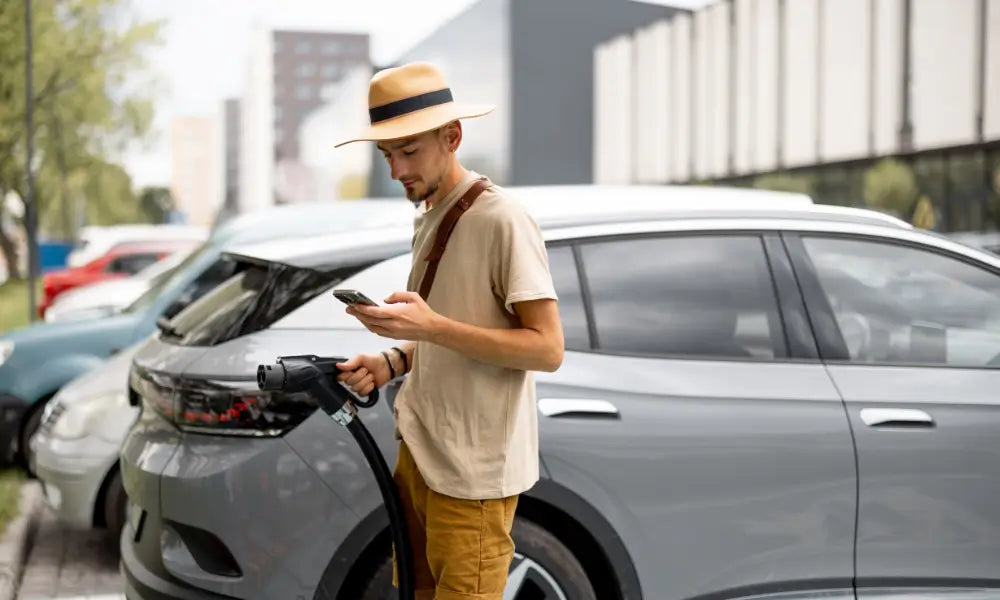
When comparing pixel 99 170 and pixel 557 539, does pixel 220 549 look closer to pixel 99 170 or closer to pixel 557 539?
pixel 557 539

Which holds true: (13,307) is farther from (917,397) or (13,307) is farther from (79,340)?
(917,397)

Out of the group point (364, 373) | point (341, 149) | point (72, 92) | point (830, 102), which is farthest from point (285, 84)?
point (364, 373)

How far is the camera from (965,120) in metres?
40.7

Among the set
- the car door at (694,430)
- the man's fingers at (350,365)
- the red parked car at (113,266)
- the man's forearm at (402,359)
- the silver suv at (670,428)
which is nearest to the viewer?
the man's fingers at (350,365)

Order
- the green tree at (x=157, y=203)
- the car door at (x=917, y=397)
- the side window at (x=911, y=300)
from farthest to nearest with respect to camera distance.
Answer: the green tree at (x=157, y=203) → the side window at (x=911, y=300) → the car door at (x=917, y=397)

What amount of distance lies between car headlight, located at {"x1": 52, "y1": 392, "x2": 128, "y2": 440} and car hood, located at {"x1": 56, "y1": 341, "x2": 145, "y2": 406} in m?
0.03

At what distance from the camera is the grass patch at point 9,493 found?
6504 millimetres

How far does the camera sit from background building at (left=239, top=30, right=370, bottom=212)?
157 meters

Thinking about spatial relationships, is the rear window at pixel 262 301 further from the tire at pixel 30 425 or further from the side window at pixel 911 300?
the tire at pixel 30 425

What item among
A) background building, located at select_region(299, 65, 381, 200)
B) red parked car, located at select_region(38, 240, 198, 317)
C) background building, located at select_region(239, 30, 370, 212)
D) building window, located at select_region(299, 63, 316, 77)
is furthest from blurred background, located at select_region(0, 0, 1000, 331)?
building window, located at select_region(299, 63, 316, 77)

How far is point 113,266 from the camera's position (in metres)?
16.1

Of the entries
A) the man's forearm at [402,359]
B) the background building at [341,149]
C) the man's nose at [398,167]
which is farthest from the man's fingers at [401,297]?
the background building at [341,149]

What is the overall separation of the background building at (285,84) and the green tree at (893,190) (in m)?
117

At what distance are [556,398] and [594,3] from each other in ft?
241
